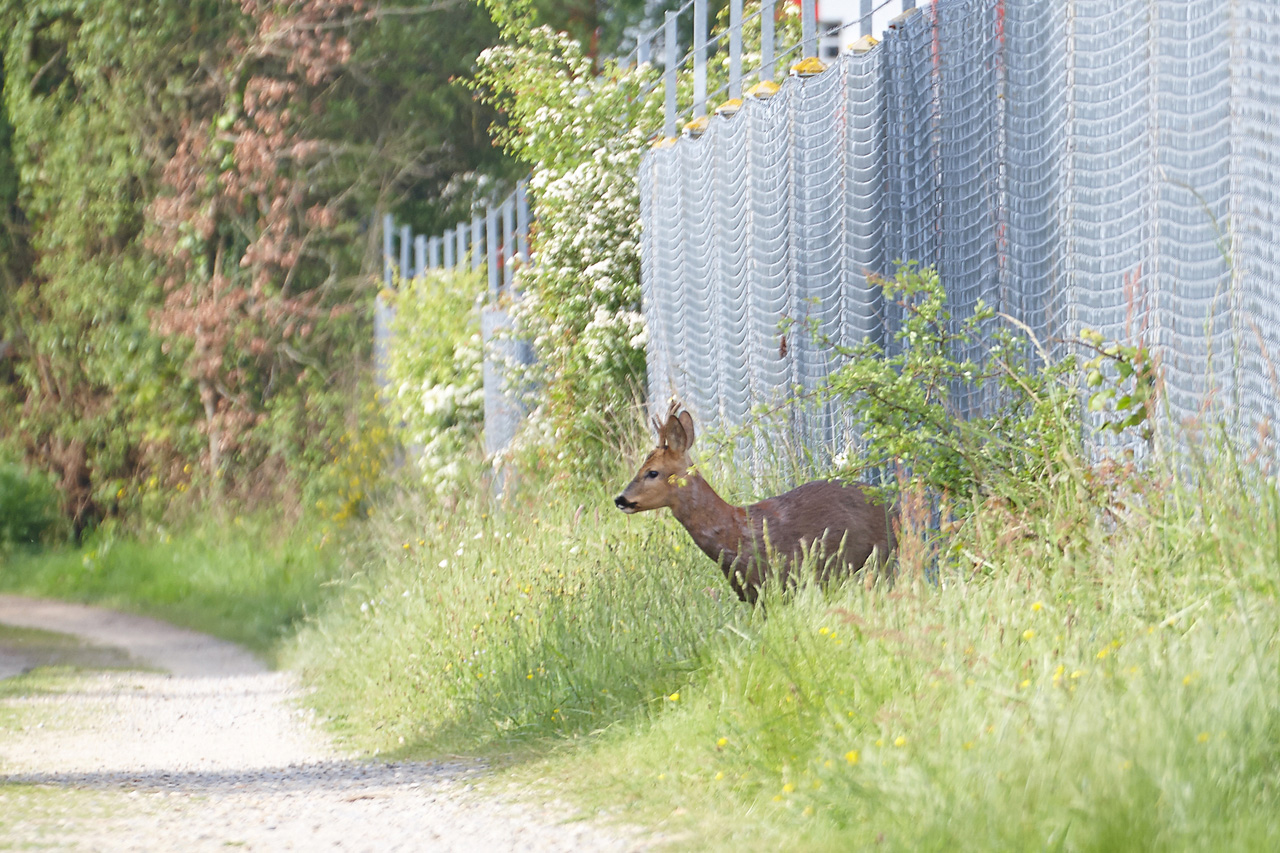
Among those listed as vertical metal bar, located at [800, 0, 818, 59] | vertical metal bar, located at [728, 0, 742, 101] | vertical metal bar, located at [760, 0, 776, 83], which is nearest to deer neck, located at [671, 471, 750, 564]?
vertical metal bar, located at [800, 0, 818, 59]

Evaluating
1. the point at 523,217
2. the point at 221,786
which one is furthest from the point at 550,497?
the point at 221,786

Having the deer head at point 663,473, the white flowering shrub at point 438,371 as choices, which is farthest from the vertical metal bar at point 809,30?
the white flowering shrub at point 438,371

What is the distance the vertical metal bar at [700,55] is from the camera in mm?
10961

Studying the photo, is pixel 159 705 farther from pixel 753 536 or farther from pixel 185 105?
pixel 185 105

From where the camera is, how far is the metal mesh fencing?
18.3ft

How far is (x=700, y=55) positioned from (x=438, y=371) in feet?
22.0

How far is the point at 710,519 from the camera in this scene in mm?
6977

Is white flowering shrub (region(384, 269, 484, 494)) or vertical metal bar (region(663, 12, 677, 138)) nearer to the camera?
vertical metal bar (region(663, 12, 677, 138))

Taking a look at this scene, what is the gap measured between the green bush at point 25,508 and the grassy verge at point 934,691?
40.3 ft

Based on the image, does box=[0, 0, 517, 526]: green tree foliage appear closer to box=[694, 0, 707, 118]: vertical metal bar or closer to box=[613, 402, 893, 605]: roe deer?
box=[694, 0, 707, 118]: vertical metal bar

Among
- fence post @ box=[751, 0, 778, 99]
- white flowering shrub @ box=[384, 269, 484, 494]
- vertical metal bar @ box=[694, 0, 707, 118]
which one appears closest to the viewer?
fence post @ box=[751, 0, 778, 99]

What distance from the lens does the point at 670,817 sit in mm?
5082

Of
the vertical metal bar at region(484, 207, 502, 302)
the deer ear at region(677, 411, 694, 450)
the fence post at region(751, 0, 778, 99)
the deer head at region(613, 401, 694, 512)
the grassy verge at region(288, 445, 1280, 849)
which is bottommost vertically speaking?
the grassy verge at region(288, 445, 1280, 849)

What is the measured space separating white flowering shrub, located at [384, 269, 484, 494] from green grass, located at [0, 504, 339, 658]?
4.55 feet
